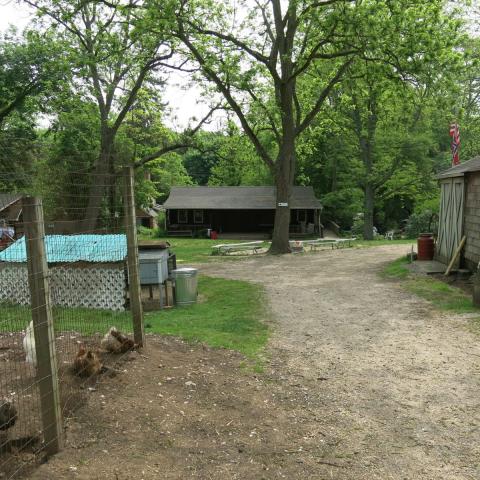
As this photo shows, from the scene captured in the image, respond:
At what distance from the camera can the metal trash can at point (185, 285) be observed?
1168 centimetres

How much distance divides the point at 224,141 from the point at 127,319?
18.9m

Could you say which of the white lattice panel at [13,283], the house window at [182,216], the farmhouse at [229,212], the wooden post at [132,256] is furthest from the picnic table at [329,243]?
the house window at [182,216]

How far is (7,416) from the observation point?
4.20 metres

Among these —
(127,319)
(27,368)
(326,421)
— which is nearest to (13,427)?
(27,368)

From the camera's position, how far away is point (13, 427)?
4.22 m

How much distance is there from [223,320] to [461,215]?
8260 millimetres

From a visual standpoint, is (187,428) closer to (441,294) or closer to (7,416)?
(7,416)

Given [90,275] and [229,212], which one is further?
[229,212]

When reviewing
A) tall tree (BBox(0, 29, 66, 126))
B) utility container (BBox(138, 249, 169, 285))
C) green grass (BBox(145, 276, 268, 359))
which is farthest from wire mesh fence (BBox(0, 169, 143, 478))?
tall tree (BBox(0, 29, 66, 126))

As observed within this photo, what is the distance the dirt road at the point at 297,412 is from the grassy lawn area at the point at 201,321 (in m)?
0.50

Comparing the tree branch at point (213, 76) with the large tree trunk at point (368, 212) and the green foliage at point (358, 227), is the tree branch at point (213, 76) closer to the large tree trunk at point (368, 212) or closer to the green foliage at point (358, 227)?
the large tree trunk at point (368, 212)

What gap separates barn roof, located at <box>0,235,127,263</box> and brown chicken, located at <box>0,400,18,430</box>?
24.6 ft

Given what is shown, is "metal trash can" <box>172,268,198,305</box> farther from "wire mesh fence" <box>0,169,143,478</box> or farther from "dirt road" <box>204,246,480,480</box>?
"dirt road" <box>204,246,480,480</box>

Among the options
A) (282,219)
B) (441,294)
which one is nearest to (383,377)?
(441,294)
